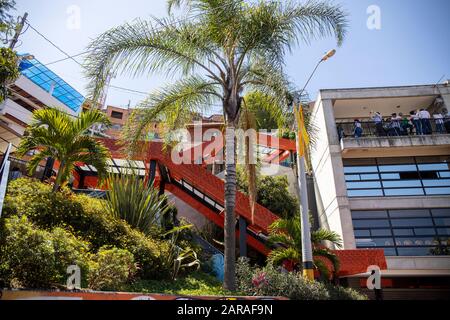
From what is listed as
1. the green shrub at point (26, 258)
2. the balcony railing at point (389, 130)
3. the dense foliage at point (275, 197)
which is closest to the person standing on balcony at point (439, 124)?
the balcony railing at point (389, 130)

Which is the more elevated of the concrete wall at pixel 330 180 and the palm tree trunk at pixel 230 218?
the concrete wall at pixel 330 180

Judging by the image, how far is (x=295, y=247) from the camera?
1070 centimetres

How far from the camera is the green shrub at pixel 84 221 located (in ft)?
23.7

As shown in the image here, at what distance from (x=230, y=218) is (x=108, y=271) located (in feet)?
11.1

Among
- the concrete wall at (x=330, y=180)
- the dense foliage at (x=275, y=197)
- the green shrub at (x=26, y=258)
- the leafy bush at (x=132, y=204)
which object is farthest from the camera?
the dense foliage at (x=275, y=197)

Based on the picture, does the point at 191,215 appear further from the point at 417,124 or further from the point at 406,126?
the point at 417,124

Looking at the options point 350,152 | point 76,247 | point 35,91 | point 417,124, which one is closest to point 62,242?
point 76,247

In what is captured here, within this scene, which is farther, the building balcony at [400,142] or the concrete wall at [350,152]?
the building balcony at [400,142]

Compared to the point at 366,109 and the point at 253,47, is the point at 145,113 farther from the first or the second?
the point at 366,109

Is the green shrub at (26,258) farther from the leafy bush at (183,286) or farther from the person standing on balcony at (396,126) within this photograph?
the person standing on balcony at (396,126)

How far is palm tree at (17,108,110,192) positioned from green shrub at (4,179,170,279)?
22.5 inches

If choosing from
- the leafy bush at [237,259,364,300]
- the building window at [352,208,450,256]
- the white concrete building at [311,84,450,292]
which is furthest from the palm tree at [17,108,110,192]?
the building window at [352,208,450,256]

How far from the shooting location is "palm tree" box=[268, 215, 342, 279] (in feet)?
34.2

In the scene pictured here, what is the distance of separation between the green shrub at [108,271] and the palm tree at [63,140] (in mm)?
2898
